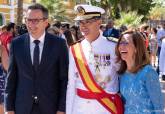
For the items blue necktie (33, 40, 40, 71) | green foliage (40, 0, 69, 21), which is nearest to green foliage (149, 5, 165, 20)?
green foliage (40, 0, 69, 21)

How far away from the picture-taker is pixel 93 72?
177 inches

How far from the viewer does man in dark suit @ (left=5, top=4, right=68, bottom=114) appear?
4453mm

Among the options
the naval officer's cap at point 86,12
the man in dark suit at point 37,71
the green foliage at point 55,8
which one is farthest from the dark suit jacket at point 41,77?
the green foliage at point 55,8

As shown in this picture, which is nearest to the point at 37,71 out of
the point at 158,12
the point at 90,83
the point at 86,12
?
the point at 90,83

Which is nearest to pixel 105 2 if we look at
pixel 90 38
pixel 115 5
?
pixel 115 5

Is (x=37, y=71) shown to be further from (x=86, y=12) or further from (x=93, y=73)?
(x=86, y=12)

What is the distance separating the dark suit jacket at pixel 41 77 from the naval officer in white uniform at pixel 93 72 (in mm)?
92

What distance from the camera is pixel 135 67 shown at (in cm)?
423

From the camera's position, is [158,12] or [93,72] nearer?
[93,72]

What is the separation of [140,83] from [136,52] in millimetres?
270

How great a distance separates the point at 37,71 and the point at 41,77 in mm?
65

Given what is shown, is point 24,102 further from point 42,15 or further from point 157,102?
point 157,102

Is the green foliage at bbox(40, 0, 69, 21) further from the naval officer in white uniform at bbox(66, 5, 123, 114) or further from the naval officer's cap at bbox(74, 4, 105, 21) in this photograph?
the naval officer in white uniform at bbox(66, 5, 123, 114)

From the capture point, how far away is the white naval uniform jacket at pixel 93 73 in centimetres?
443
